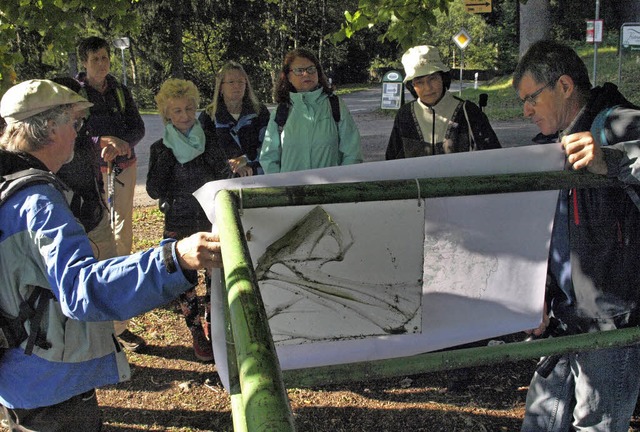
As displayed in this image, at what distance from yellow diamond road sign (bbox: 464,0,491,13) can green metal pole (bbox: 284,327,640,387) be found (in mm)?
10070

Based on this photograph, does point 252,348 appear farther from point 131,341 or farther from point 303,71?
point 131,341

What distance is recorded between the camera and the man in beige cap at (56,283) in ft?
5.38

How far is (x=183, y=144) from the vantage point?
4125mm

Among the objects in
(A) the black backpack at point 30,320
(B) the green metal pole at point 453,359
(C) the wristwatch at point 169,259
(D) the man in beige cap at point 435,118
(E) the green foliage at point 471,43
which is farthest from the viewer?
(E) the green foliage at point 471,43

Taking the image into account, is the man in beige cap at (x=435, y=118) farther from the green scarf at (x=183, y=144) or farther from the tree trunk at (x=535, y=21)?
the tree trunk at (x=535, y=21)

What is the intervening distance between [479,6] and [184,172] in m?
8.71

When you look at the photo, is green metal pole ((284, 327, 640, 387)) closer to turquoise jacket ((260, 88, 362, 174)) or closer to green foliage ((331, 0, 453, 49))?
turquoise jacket ((260, 88, 362, 174))

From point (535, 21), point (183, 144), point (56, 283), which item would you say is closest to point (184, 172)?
point (183, 144)

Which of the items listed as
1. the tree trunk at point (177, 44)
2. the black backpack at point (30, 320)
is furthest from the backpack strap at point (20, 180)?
the tree trunk at point (177, 44)

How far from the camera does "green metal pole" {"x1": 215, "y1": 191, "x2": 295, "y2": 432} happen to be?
84cm

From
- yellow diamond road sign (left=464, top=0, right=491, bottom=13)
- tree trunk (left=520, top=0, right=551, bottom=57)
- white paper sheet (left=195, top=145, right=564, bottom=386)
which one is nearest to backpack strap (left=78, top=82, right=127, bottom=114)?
white paper sheet (left=195, top=145, right=564, bottom=386)

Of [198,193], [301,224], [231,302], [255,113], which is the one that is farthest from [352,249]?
[255,113]

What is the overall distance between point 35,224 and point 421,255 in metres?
1.15

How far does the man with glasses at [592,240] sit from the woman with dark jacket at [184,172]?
2.44 m
